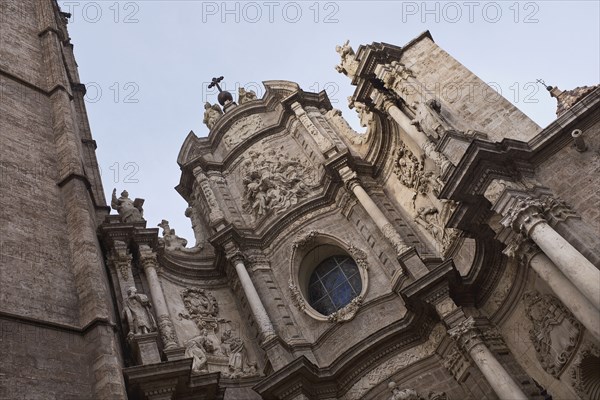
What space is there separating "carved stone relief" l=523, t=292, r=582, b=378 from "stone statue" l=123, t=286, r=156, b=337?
247 inches

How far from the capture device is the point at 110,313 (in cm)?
1052

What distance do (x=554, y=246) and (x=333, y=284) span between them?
21.0 feet

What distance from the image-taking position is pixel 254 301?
13438 millimetres

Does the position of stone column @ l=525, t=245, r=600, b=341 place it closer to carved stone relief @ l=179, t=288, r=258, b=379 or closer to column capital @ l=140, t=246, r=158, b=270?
carved stone relief @ l=179, t=288, r=258, b=379

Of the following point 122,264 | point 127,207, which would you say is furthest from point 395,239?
point 127,207

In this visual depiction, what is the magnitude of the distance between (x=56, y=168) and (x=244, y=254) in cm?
440

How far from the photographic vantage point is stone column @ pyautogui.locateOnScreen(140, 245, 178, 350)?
38.1 feet

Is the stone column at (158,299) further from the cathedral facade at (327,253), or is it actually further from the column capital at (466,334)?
the column capital at (466,334)

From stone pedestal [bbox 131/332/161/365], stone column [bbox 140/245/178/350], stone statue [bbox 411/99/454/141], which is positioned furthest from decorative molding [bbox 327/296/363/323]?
stone pedestal [bbox 131/332/161/365]

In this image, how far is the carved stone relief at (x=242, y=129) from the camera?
1816 cm

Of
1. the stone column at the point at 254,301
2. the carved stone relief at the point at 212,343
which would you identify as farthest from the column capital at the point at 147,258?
the stone column at the point at 254,301

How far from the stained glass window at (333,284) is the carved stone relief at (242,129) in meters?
4.59

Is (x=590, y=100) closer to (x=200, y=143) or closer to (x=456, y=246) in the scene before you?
(x=456, y=246)

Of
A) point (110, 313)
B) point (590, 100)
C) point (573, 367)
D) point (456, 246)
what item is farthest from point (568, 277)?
point (110, 313)
